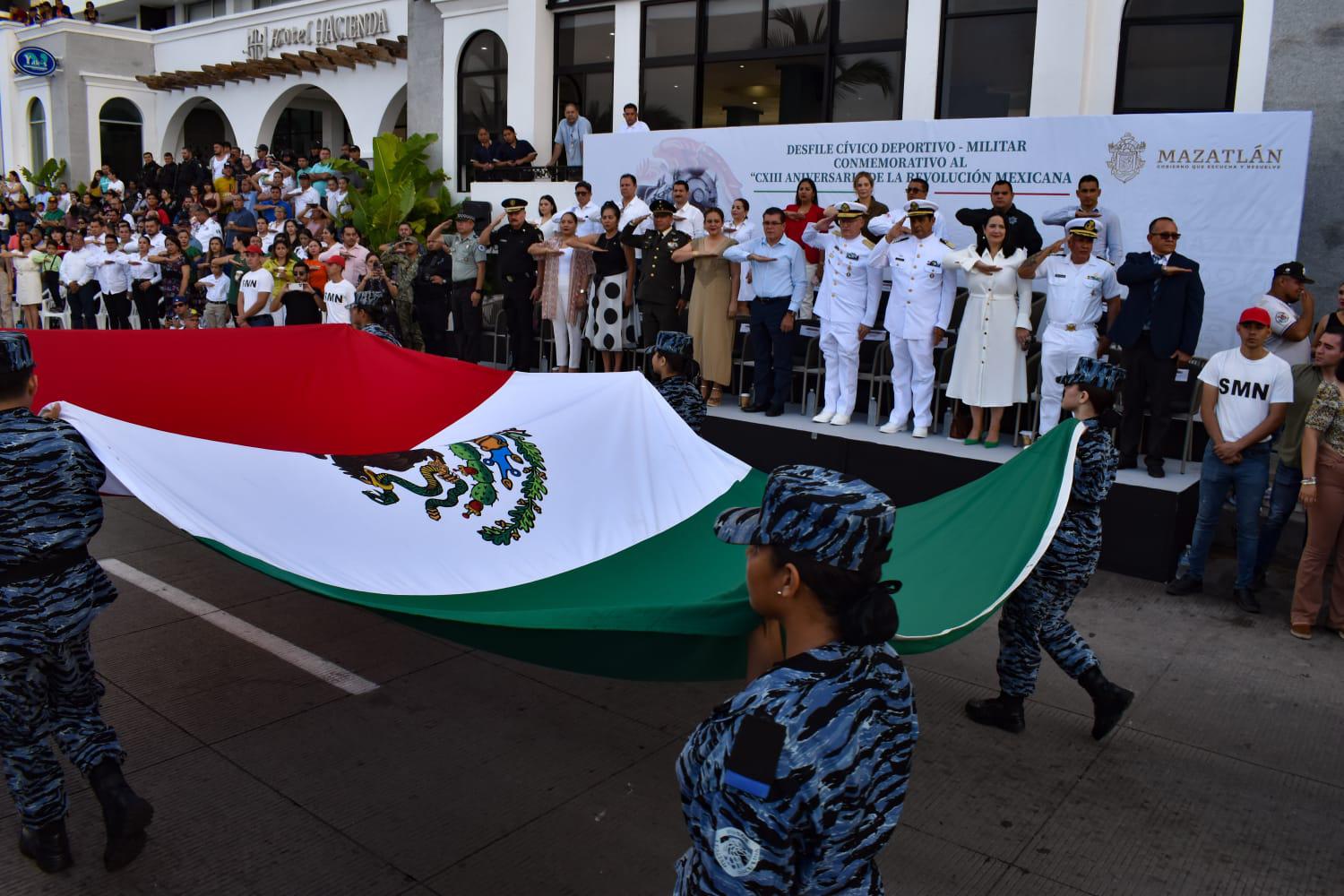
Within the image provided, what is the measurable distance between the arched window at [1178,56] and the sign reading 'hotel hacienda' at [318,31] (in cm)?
1470

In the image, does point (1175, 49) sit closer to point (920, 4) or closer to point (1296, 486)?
point (920, 4)

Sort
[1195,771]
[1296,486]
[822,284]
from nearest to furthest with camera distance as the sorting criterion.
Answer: [1195,771], [1296,486], [822,284]

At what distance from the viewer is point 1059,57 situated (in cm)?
1145

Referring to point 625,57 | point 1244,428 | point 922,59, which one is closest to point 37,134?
point 625,57

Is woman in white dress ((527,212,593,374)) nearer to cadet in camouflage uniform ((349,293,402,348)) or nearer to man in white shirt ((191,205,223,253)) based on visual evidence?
cadet in camouflage uniform ((349,293,402,348))

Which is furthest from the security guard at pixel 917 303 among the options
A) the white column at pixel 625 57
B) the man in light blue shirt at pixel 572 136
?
the white column at pixel 625 57

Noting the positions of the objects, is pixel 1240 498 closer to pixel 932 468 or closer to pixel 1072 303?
pixel 1072 303

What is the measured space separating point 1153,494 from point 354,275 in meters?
9.47

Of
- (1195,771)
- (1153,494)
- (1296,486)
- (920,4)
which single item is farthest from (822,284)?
(1195,771)

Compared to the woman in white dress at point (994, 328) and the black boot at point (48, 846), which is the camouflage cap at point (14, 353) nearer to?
the black boot at point (48, 846)

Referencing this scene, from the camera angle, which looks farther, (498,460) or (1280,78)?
(1280,78)

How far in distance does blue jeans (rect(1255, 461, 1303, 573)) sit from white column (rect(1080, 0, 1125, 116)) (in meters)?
5.61

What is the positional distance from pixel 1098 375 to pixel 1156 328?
341 centimetres

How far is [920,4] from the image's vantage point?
41.4ft
